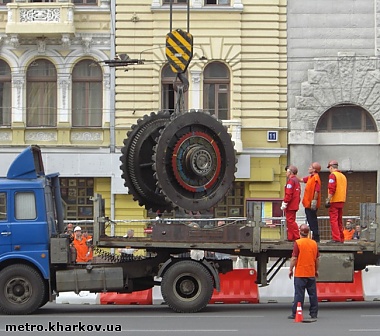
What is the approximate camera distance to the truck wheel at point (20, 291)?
59.6 feet

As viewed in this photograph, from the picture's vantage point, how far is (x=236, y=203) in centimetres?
3356

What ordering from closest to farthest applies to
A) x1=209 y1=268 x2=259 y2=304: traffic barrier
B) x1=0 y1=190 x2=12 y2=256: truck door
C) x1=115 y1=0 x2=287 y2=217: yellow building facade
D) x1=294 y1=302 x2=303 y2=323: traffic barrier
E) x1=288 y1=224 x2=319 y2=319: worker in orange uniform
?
x1=294 y1=302 x2=303 y2=323: traffic barrier < x1=288 y1=224 x2=319 y2=319: worker in orange uniform < x1=0 y1=190 x2=12 y2=256: truck door < x1=209 y1=268 x2=259 y2=304: traffic barrier < x1=115 y1=0 x2=287 y2=217: yellow building facade

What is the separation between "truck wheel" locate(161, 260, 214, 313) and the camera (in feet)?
60.5

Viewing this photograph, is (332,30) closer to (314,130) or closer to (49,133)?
(314,130)

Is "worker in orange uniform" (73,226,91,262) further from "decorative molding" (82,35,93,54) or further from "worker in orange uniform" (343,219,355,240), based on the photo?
"decorative molding" (82,35,93,54)

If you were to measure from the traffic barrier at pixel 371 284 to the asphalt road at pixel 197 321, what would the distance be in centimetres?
84

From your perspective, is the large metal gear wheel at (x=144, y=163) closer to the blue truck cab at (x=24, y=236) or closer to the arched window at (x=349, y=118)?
the blue truck cab at (x=24, y=236)

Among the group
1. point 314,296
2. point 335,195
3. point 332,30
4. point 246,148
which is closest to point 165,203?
point 335,195

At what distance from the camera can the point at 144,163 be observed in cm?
2136

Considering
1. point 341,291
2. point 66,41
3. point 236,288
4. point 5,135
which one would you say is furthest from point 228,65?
point 236,288

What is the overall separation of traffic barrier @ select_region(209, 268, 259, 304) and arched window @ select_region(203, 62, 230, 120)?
44.6 ft

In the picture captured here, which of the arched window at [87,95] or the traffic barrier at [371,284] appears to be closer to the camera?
the traffic barrier at [371,284]

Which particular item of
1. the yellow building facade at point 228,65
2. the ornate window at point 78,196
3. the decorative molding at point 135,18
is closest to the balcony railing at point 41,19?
the yellow building facade at point 228,65

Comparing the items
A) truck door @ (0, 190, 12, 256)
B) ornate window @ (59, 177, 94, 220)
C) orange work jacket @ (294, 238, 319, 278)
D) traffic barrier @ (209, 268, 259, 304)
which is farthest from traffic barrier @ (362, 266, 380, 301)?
ornate window @ (59, 177, 94, 220)
